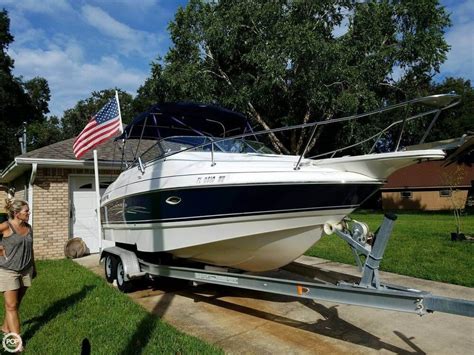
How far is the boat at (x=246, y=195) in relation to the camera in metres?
4.49

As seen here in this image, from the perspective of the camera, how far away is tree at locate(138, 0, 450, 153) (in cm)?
1930

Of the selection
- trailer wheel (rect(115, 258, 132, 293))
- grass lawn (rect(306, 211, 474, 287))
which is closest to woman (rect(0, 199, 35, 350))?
trailer wheel (rect(115, 258, 132, 293))

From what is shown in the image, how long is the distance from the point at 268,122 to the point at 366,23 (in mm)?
7395

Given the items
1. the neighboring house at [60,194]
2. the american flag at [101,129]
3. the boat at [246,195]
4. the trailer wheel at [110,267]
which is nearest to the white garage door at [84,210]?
the neighboring house at [60,194]

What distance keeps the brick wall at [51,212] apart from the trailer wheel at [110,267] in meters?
4.15

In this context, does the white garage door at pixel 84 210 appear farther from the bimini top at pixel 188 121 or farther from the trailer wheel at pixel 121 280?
the trailer wheel at pixel 121 280

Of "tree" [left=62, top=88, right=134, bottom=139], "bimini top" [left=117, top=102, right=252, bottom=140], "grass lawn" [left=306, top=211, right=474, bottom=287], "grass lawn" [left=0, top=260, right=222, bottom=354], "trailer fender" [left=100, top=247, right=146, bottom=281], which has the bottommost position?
"grass lawn" [left=306, top=211, right=474, bottom=287]

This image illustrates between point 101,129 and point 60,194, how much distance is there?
2644 millimetres

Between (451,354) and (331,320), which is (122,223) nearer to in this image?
(331,320)

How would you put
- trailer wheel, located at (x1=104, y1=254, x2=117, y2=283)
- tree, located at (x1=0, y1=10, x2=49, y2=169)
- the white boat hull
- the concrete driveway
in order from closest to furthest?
the concrete driveway, the white boat hull, trailer wheel, located at (x1=104, y1=254, x2=117, y2=283), tree, located at (x1=0, y1=10, x2=49, y2=169)

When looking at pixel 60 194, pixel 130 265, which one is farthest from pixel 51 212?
pixel 130 265

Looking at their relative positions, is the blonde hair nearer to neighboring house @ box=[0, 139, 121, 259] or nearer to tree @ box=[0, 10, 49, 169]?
neighboring house @ box=[0, 139, 121, 259]

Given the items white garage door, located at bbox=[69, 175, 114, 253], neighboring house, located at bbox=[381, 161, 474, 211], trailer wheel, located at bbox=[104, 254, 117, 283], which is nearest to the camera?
trailer wheel, located at bbox=[104, 254, 117, 283]

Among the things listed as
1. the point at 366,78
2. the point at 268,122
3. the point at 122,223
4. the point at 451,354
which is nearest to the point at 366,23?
the point at 366,78
